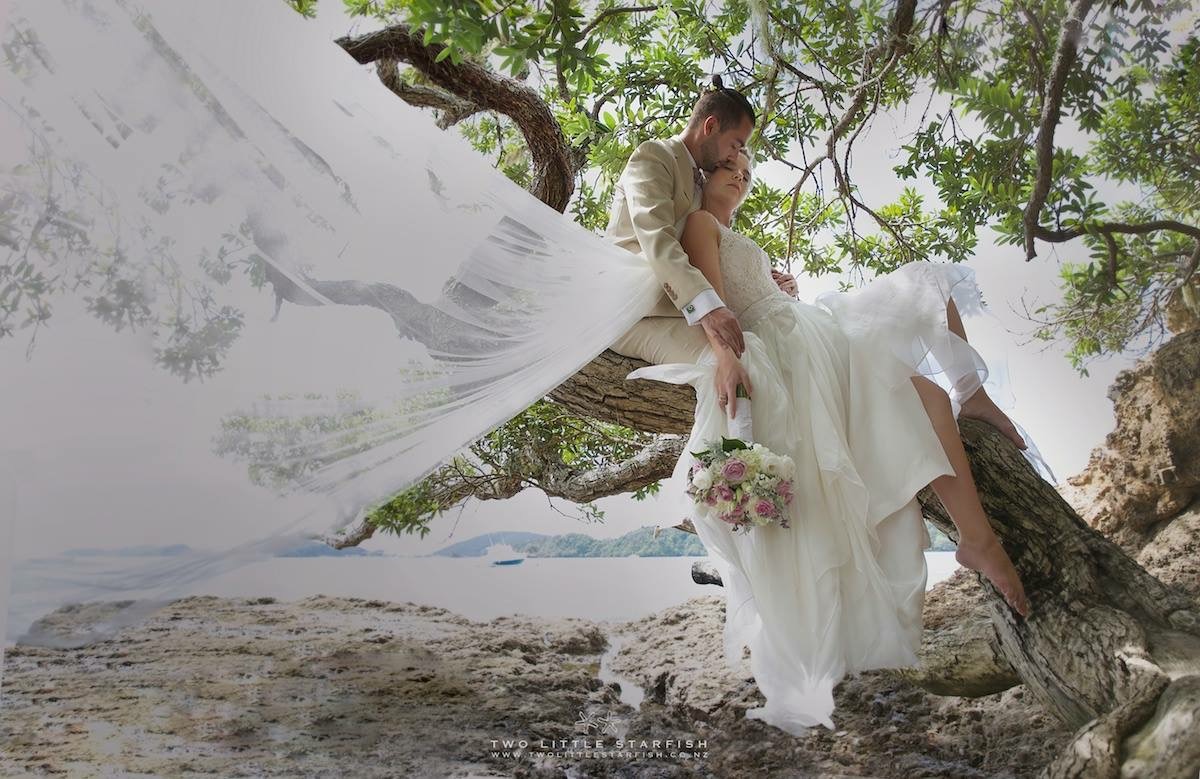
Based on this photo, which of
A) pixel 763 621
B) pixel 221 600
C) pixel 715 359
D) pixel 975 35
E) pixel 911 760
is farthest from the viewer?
pixel 221 600

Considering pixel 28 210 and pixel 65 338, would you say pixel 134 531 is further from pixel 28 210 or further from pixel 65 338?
pixel 28 210

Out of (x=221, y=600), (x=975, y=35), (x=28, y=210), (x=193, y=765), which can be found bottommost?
(x=193, y=765)

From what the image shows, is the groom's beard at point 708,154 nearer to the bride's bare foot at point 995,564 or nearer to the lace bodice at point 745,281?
the lace bodice at point 745,281

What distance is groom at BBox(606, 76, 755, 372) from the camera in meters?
1.67

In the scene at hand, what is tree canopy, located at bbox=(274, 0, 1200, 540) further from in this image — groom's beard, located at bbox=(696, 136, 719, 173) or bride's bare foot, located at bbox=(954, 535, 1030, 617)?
bride's bare foot, located at bbox=(954, 535, 1030, 617)

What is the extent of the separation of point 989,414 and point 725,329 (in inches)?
26.4

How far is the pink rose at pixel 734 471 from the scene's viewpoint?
1464 mm

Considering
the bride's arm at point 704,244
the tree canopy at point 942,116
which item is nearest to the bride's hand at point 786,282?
the bride's arm at point 704,244

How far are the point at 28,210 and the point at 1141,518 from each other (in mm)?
2925

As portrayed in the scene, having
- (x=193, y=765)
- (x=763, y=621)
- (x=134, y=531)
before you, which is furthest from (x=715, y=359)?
(x=193, y=765)

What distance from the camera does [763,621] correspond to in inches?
61.3

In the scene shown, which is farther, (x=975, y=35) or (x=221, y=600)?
(x=221, y=600)

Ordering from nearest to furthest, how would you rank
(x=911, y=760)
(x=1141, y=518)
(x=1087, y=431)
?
1. (x=911, y=760)
2. (x=1141, y=518)
3. (x=1087, y=431)

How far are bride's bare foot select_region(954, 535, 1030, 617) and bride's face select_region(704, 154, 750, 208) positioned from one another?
938 mm
